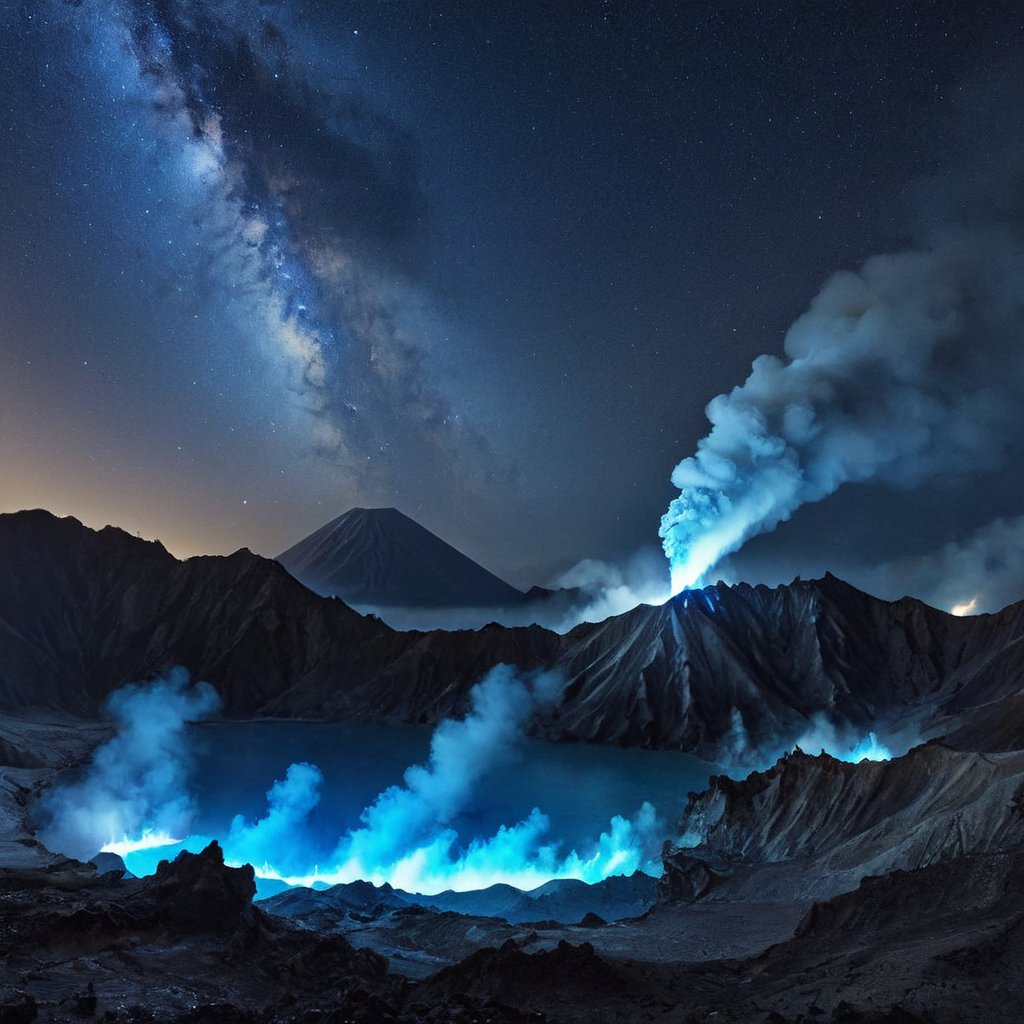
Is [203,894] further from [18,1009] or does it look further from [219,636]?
[219,636]

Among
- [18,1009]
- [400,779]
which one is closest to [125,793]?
[400,779]

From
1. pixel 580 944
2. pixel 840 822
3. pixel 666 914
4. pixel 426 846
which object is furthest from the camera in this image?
pixel 426 846

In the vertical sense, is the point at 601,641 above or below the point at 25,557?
below

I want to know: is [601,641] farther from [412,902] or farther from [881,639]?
[412,902]

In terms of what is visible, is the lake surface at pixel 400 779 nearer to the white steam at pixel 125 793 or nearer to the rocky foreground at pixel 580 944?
the white steam at pixel 125 793

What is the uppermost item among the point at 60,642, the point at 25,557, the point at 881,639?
the point at 25,557

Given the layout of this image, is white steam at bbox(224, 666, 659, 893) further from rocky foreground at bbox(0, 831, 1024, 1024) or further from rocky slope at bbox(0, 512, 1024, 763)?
rocky slope at bbox(0, 512, 1024, 763)

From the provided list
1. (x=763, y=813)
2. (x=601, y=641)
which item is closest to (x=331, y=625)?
(x=601, y=641)
